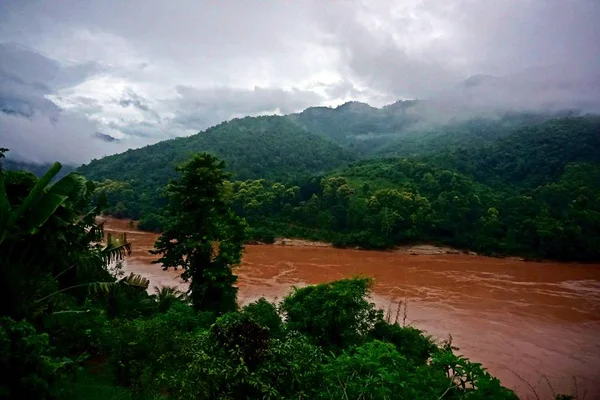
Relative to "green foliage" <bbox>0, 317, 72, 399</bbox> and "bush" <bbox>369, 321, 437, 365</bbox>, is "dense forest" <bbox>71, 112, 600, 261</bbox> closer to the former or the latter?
"bush" <bbox>369, 321, 437, 365</bbox>

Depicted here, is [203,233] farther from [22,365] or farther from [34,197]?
[22,365]

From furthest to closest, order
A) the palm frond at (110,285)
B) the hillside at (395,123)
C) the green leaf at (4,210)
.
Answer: the hillside at (395,123) < the palm frond at (110,285) < the green leaf at (4,210)

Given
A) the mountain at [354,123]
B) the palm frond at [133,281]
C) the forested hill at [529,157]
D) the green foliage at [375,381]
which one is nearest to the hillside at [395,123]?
the mountain at [354,123]

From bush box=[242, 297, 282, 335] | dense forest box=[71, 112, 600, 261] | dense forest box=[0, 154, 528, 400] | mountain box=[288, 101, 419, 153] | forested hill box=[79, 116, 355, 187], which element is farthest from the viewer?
mountain box=[288, 101, 419, 153]

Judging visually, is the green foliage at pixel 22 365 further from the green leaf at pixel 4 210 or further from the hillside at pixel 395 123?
the hillside at pixel 395 123

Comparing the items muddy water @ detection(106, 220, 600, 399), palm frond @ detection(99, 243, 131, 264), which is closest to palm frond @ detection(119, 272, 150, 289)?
palm frond @ detection(99, 243, 131, 264)

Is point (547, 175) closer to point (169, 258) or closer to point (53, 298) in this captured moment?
point (169, 258)

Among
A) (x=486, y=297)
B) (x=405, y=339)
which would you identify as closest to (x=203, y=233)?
(x=405, y=339)
